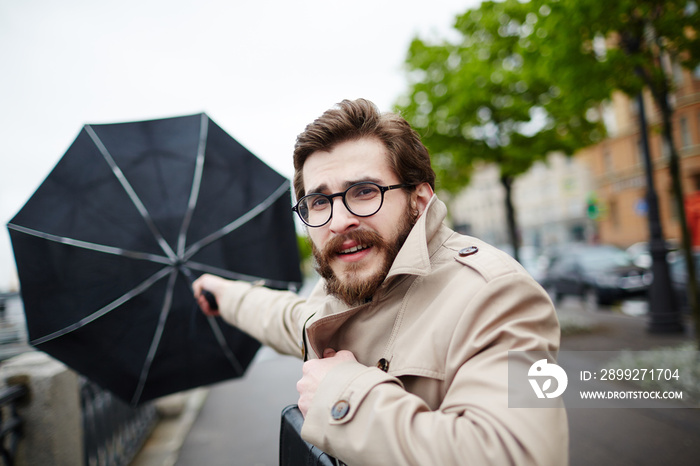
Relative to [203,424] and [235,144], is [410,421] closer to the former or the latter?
[235,144]

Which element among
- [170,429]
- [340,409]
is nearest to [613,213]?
[170,429]

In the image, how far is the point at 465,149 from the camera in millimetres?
11453

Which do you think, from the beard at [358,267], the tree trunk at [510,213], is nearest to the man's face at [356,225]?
the beard at [358,267]

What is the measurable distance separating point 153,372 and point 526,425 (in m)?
2.26

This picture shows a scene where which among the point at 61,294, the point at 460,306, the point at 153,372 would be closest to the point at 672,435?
the point at 460,306

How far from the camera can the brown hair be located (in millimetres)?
1782

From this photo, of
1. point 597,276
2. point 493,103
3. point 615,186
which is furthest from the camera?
point 615,186

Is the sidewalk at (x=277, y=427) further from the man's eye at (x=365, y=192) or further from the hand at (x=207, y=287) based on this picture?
the man's eye at (x=365, y=192)

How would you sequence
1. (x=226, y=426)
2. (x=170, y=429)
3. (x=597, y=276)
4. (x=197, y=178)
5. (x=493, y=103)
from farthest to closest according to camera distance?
(x=597, y=276) → (x=493, y=103) → (x=170, y=429) → (x=226, y=426) → (x=197, y=178)

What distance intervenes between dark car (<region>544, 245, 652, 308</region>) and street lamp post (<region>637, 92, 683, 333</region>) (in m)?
3.55

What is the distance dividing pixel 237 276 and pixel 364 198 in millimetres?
1412

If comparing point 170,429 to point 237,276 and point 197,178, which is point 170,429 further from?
point 197,178

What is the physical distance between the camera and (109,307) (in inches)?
99.4

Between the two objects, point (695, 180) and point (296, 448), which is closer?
point (296, 448)
